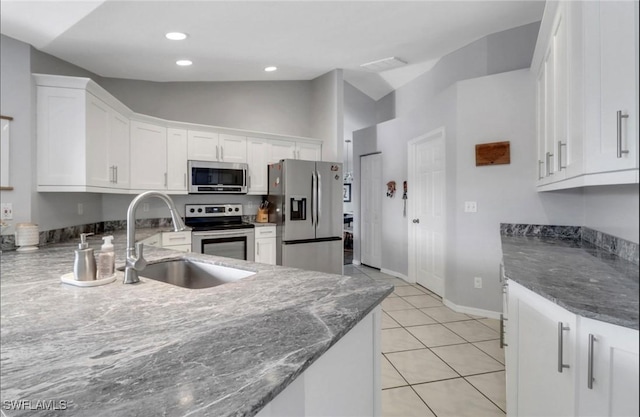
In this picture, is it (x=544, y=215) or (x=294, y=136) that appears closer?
(x=544, y=215)

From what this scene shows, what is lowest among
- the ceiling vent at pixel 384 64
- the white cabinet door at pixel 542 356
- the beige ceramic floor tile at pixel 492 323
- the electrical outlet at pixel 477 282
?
the beige ceramic floor tile at pixel 492 323

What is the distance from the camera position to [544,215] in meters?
2.83

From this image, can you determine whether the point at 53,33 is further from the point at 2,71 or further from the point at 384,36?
the point at 384,36

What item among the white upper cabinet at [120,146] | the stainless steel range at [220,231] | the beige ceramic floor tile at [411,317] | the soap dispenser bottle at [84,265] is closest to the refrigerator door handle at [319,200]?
the white upper cabinet at [120,146]

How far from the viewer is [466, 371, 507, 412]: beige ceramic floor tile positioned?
1916mm

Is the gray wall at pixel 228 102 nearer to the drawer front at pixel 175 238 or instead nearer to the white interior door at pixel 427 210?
the drawer front at pixel 175 238

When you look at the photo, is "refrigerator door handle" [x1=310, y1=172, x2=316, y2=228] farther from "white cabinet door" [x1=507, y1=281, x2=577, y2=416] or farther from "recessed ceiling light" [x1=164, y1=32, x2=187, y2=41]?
"white cabinet door" [x1=507, y1=281, x2=577, y2=416]

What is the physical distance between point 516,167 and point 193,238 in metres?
3.06

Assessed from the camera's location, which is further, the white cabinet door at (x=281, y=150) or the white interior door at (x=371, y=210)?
the white interior door at (x=371, y=210)

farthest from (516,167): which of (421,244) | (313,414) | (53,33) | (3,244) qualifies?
(3,244)

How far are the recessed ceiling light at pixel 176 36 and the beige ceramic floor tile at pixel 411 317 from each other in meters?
3.05

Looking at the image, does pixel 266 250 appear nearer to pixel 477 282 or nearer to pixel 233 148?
pixel 233 148

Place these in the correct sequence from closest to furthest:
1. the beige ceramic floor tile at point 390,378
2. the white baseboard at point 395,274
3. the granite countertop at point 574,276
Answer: the granite countertop at point 574,276 → the beige ceramic floor tile at point 390,378 → the white baseboard at point 395,274

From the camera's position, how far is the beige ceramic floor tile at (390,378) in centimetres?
208
